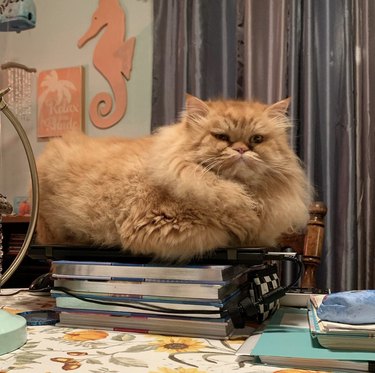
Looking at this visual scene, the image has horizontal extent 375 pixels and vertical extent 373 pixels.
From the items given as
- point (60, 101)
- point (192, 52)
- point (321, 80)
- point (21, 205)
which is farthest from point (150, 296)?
point (60, 101)

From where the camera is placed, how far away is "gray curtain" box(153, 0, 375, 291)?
1.89 metres

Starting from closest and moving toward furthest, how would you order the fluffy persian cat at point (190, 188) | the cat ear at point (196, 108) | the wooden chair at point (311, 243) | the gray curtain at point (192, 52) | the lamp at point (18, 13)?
the fluffy persian cat at point (190, 188) → the cat ear at point (196, 108) → the wooden chair at point (311, 243) → the gray curtain at point (192, 52) → the lamp at point (18, 13)

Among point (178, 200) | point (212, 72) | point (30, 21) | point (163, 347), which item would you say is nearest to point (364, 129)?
point (212, 72)

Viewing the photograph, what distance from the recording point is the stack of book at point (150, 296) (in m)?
0.71

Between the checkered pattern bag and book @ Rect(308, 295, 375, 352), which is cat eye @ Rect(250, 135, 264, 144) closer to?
the checkered pattern bag

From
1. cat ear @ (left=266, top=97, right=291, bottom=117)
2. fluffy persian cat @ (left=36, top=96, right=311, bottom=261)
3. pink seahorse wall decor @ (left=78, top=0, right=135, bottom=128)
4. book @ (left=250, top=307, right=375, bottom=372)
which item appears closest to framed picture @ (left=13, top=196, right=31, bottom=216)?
pink seahorse wall decor @ (left=78, top=0, right=135, bottom=128)

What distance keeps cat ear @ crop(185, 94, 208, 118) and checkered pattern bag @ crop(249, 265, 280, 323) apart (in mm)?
320

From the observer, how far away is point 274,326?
75 cm

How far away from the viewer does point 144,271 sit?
2.49 feet

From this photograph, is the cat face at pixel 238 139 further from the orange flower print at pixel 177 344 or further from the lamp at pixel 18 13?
the lamp at pixel 18 13

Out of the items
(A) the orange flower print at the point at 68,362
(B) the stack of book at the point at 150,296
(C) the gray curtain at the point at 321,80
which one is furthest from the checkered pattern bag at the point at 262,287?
(C) the gray curtain at the point at 321,80

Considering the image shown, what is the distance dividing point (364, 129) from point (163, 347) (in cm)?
153

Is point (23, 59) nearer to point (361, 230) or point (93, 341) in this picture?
point (361, 230)

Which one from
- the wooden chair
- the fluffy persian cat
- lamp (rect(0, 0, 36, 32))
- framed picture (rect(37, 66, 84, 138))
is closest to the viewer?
the fluffy persian cat
